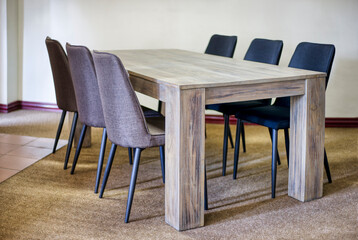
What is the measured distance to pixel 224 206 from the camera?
3102 mm

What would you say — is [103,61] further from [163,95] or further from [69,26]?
[69,26]

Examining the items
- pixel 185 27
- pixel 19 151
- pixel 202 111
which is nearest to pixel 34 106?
pixel 19 151

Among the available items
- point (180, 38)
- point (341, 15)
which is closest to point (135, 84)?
point (180, 38)

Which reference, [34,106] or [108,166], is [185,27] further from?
[108,166]

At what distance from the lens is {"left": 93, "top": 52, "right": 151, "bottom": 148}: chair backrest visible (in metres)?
2.74

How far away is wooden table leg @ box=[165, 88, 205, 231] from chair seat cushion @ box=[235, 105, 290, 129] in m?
0.68

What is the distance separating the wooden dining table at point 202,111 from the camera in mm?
2695

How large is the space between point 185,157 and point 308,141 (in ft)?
2.67

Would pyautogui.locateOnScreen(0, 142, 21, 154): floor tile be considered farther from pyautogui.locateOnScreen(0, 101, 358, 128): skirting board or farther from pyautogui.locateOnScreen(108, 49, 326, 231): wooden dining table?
pyautogui.locateOnScreen(108, 49, 326, 231): wooden dining table

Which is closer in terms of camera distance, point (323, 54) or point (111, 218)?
point (111, 218)

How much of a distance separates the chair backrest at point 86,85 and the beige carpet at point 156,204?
1.52ft

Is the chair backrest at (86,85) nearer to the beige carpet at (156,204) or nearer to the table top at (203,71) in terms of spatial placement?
the table top at (203,71)

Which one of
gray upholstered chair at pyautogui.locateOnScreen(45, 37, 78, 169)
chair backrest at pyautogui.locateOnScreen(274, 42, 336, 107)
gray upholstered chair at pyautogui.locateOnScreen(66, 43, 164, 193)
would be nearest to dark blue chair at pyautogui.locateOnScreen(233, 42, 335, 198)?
chair backrest at pyautogui.locateOnScreen(274, 42, 336, 107)

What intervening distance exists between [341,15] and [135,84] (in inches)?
104
